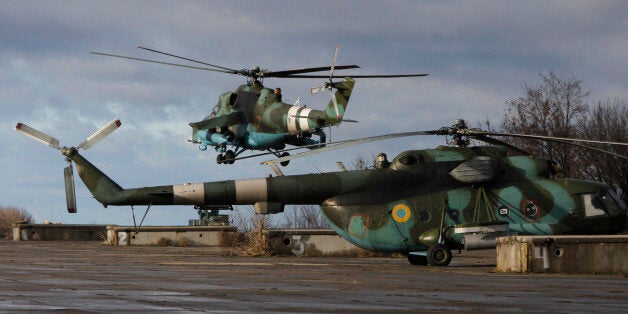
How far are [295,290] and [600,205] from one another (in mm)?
13419

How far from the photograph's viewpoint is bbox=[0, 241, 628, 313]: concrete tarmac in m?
12.6

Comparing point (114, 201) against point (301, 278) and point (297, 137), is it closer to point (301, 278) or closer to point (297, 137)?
point (301, 278)

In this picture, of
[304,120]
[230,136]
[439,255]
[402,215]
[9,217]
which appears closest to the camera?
[439,255]

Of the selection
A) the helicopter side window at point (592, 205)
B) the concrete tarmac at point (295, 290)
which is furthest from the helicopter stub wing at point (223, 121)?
the concrete tarmac at point (295, 290)

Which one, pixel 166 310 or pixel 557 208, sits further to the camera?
pixel 557 208

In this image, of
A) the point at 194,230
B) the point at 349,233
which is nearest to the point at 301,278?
the point at 349,233

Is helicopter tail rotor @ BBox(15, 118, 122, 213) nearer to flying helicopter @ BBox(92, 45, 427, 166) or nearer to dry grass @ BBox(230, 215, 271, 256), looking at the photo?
dry grass @ BBox(230, 215, 271, 256)

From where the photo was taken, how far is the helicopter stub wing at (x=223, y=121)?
167ft

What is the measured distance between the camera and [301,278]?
63.9 feet

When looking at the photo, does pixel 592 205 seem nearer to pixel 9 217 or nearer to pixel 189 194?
pixel 189 194

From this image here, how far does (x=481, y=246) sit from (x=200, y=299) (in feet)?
43.7

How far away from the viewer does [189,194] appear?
2789 cm

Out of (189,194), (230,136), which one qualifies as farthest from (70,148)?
(230,136)

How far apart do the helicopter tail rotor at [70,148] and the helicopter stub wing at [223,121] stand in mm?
19973
